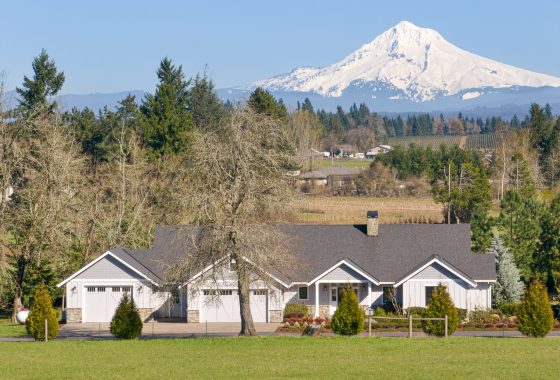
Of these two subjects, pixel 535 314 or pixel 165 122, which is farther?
pixel 165 122

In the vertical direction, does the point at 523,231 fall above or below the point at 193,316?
above

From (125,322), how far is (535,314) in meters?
15.8

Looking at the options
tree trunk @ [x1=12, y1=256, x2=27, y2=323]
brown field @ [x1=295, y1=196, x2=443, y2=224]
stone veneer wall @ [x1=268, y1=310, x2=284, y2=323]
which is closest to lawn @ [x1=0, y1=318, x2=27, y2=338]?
tree trunk @ [x1=12, y1=256, x2=27, y2=323]

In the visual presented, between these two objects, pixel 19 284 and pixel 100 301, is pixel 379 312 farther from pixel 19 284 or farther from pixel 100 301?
pixel 19 284

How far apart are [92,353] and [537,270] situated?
28.2 metres

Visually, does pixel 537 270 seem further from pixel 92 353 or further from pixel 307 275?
pixel 92 353

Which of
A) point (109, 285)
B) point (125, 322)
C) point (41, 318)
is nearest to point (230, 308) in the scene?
point (109, 285)

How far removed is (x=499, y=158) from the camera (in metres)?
123

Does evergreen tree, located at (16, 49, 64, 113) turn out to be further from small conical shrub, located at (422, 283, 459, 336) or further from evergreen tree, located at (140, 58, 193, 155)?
small conical shrub, located at (422, 283, 459, 336)

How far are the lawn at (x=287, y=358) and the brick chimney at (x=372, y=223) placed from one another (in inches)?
616

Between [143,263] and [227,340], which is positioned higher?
[143,263]

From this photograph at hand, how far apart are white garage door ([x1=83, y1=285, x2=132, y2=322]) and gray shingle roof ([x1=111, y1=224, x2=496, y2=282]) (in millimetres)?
1661

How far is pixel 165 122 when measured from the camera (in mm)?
97375

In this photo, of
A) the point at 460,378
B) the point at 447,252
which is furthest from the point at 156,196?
the point at 460,378
